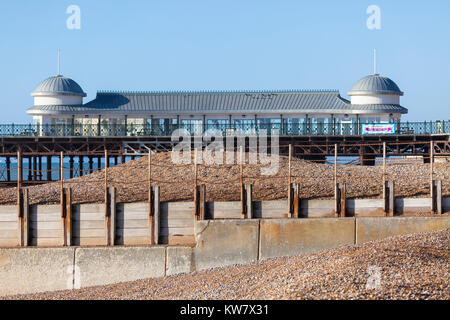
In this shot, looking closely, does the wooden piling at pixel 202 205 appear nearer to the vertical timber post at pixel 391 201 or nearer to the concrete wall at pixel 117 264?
the concrete wall at pixel 117 264

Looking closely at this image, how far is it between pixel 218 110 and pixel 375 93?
388 inches

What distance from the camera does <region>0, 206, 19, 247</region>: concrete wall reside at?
76.1 feet

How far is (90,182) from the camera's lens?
26469 mm

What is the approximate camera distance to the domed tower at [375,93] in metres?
54.2

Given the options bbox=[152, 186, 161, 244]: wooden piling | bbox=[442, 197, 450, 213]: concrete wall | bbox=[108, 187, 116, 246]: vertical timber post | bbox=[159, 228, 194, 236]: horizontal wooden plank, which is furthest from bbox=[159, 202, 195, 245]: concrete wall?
bbox=[442, 197, 450, 213]: concrete wall

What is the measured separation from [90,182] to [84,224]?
11.5 ft

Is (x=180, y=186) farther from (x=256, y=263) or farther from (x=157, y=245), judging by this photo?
(x=256, y=263)

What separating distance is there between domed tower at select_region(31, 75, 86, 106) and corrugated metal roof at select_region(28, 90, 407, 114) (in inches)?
25.4


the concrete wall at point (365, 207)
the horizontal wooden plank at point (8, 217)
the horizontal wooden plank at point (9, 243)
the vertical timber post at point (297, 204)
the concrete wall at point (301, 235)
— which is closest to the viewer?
the concrete wall at point (301, 235)

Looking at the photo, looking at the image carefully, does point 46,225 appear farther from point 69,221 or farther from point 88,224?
point 88,224

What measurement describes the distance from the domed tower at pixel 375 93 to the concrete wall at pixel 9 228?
3436 centimetres

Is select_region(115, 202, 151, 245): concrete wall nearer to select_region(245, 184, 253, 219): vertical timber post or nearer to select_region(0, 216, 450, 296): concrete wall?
select_region(0, 216, 450, 296): concrete wall

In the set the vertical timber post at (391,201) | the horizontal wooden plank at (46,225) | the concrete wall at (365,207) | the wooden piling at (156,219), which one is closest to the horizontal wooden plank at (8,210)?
the horizontal wooden plank at (46,225)
